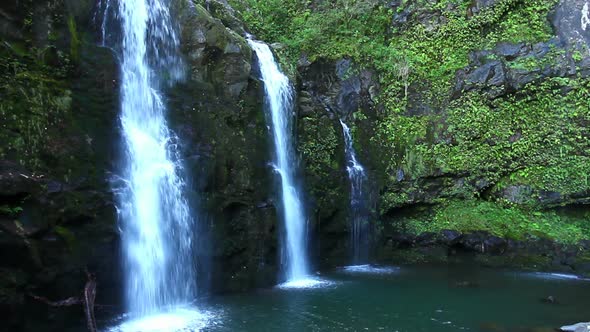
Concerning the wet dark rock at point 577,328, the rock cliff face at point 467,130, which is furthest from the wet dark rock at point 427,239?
the wet dark rock at point 577,328

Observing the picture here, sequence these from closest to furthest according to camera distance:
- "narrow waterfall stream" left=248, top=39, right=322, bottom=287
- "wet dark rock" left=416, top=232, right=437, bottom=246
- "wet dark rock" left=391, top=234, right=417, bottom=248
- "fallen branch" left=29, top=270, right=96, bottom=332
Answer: "fallen branch" left=29, top=270, right=96, bottom=332 → "narrow waterfall stream" left=248, top=39, right=322, bottom=287 → "wet dark rock" left=416, top=232, right=437, bottom=246 → "wet dark rock" left=391, top=234, right=417, bottom=248

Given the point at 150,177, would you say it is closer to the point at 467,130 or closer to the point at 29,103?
the point at 29,103

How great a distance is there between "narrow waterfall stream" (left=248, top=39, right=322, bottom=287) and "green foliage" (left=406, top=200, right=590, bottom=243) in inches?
185

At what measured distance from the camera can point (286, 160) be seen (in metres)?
13.5

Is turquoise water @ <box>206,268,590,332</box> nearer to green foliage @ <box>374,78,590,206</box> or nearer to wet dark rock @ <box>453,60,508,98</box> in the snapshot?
green foliage @ <box>374,78,590,206</box>

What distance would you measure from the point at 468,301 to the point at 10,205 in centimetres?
992

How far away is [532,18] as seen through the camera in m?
17.3

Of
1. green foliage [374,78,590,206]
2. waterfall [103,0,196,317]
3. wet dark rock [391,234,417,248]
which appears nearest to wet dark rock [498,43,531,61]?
green foliage [374,78,590,206]

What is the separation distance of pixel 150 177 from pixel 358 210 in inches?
307

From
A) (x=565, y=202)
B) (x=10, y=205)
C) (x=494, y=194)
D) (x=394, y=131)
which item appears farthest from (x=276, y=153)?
(x=565, y=202)

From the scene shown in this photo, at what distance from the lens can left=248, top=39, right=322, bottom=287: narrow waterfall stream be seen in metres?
13.0

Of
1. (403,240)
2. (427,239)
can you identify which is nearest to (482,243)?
(427,239)

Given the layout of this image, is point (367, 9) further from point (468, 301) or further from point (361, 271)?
point (468, 301)

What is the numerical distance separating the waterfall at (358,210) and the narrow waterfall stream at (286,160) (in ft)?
7.21
